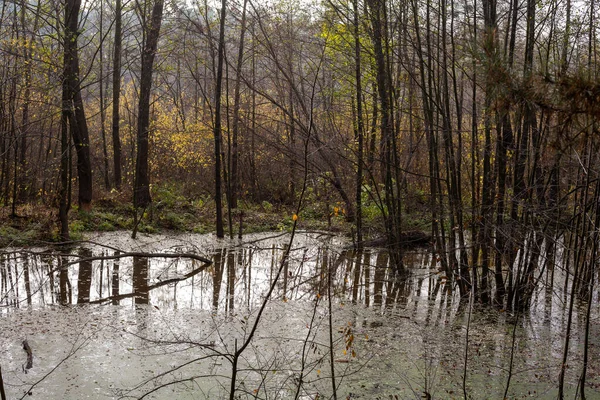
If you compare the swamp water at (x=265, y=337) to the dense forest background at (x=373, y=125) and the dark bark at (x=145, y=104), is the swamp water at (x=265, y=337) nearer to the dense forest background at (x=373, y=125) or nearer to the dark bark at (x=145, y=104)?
the dense forest background at (x=373, y=125)

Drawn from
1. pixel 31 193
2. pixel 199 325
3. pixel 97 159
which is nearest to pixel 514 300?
pixel 199 325

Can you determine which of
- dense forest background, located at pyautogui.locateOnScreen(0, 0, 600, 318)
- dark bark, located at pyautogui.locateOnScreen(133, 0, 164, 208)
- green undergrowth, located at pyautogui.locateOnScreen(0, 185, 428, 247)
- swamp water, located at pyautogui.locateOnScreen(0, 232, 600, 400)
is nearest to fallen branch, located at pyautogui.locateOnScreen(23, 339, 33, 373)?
swamp water, located at pyautogui.locateOnScreen(0, 232, 600, 400)

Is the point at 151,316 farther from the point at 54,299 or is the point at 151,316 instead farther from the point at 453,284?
the point at 453,284

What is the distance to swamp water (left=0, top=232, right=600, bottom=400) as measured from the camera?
433cm

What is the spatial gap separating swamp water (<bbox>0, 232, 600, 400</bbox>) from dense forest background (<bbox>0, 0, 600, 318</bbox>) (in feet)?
1.85

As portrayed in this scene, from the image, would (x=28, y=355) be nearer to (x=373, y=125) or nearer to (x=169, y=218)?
(x=373, y=125)

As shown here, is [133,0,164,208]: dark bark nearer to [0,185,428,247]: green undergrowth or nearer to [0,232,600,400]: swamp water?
[0,185,428,247]: green undergrowth

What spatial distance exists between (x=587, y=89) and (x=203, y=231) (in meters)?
9.24

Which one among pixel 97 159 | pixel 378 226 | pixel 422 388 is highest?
pixel 97 159

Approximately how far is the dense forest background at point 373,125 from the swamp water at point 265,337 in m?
0.56

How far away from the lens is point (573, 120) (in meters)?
3.09

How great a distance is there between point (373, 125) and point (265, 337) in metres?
4.61

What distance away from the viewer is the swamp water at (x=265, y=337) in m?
4.33

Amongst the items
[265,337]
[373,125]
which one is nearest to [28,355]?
[265,337]
